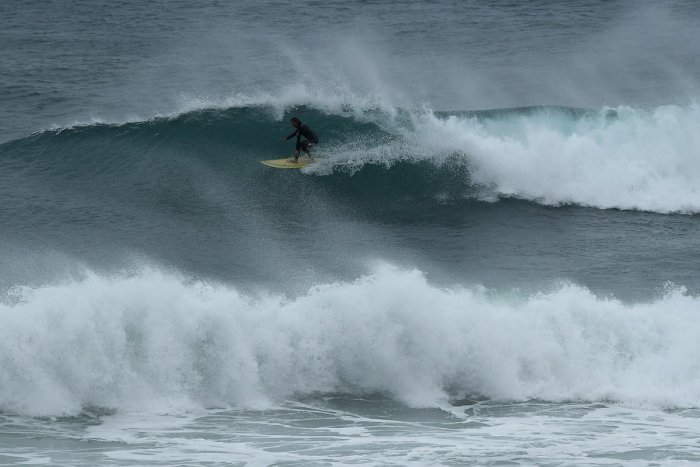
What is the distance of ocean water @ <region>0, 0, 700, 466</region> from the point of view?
15.9 metres

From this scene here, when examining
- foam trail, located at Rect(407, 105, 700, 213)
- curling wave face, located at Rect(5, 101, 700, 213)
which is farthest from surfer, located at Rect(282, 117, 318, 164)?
foam trail, located at Rect(407, 105, 700, 213)

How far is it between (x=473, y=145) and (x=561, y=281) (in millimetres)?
6678

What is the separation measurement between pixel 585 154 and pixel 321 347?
11.5 meters

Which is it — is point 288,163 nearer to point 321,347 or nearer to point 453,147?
point 453,147

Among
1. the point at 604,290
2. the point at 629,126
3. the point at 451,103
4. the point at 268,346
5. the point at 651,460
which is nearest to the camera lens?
the point at 651,460

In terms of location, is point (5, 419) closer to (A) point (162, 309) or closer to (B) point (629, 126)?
(A) point (162, 309)

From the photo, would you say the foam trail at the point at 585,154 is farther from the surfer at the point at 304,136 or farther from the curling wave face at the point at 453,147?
the surfer at the point at 304,136

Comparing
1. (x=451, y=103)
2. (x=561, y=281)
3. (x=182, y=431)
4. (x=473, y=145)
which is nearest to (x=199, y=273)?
(x=182, y=431)

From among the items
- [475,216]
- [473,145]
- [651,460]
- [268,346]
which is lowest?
[651,460]

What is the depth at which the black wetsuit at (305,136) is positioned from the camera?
2431cm

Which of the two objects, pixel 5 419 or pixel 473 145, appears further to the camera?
pixel 473 145

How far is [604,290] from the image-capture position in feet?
64.3

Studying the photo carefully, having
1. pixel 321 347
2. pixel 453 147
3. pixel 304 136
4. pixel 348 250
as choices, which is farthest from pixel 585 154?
pixel 321 347

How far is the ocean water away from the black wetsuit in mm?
564
